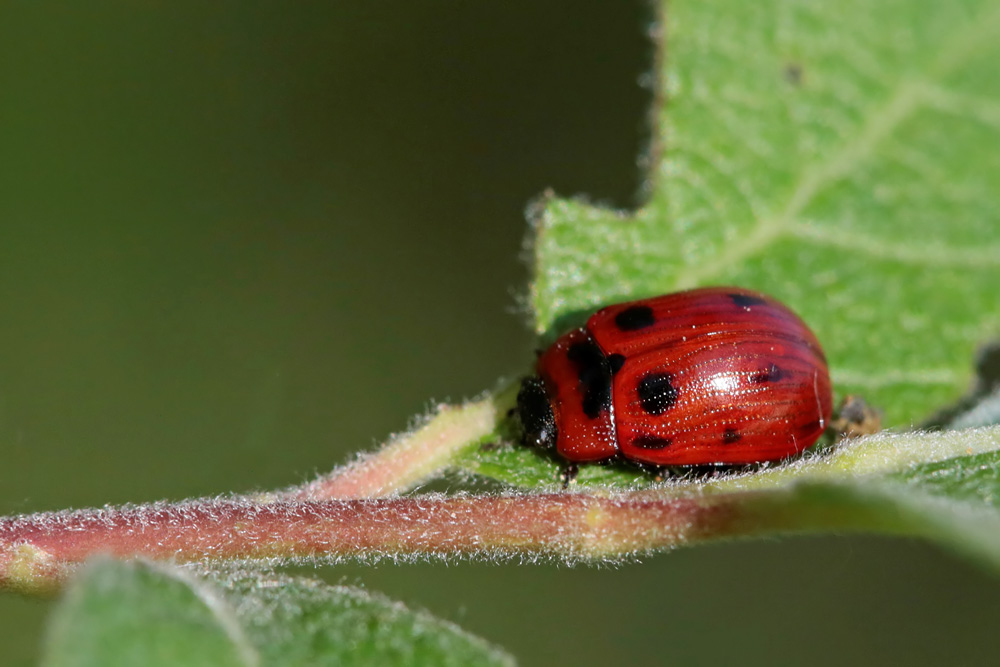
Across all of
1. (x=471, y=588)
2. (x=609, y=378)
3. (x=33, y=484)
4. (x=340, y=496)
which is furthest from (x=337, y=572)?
(x=340, y=496)

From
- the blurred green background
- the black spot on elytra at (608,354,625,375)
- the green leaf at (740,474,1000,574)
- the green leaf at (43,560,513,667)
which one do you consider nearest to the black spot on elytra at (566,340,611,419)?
the black spot on elytra at (608,354,625,375)

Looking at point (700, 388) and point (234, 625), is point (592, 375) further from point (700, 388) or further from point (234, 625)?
point (234, 625)

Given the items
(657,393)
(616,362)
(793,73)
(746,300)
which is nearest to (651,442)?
(657,393)

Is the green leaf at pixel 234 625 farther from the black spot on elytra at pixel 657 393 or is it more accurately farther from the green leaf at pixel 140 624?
the black spot on elytra at pixel 657 393

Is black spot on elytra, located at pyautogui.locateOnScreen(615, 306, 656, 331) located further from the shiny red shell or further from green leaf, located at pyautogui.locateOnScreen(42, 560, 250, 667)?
green leaf, located at pyautogui.locateOnScreen(42, 560, 250, 667)

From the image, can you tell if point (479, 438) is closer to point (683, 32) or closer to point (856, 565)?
point (683, 32)

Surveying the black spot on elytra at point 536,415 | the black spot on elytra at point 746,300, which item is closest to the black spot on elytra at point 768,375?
the black spot on elytra at point 746,300
